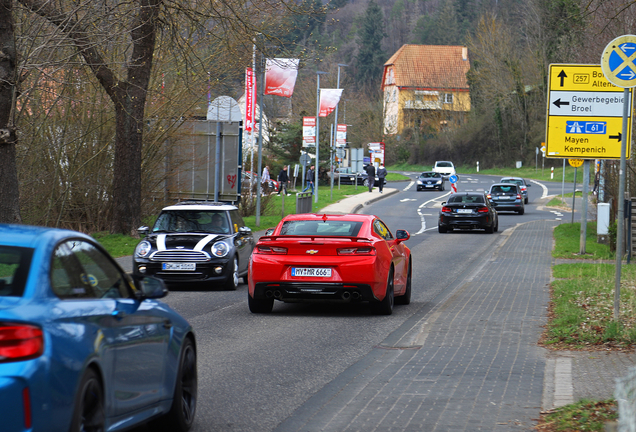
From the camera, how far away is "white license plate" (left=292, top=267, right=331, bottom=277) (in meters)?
11.4

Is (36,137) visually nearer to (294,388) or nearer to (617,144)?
(617,144)

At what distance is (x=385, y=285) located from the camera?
1166 cm

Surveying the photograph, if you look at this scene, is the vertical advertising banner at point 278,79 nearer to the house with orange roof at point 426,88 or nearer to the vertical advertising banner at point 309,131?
the vertical advertising banner at point 309,131

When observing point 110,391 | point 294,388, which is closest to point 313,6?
point 294,388

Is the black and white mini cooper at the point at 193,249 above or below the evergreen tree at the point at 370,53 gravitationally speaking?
below

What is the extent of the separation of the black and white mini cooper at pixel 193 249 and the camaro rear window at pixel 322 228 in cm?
304

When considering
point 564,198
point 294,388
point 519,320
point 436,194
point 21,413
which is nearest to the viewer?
point 21,413

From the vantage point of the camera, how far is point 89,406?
165 inches

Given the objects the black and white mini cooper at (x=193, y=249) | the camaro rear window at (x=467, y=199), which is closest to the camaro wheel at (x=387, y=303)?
the black and white mini cooper at (x=193, y=249)

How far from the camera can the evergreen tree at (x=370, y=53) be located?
137 metres

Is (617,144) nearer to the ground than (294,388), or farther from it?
farther from it

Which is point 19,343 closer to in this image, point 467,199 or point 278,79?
point 278,79

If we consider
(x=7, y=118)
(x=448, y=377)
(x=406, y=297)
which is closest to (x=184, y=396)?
(x=448, y=377)

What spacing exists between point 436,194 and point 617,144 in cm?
4367
